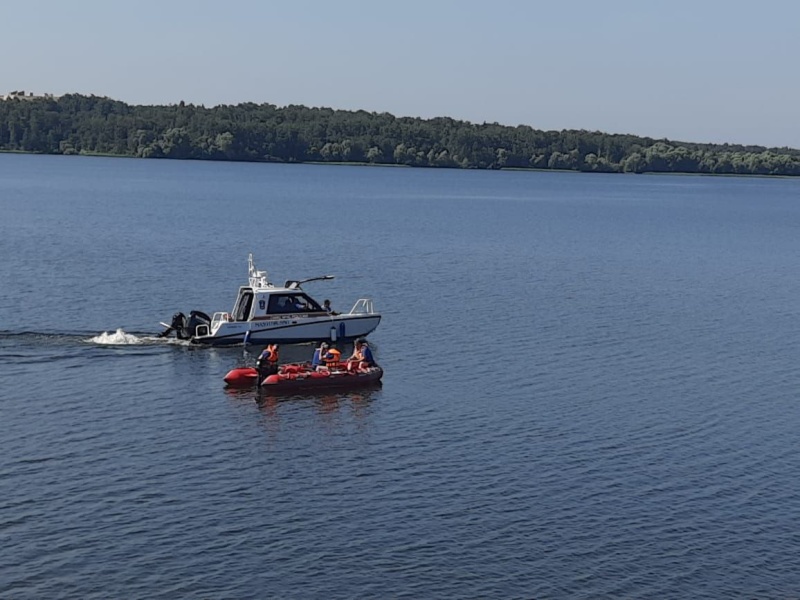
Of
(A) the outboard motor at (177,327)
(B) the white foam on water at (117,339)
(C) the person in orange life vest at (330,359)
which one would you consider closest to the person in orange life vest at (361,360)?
(C) the person in orange life vest at (330,359)

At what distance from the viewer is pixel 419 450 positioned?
51688 mm

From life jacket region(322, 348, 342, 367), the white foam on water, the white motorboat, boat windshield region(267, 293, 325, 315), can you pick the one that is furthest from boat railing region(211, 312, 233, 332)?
life jacket region(322, 348, 342, 367)

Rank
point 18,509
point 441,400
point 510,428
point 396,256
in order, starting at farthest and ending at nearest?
1. point 396,256
2. point 441,400
3. point 510,428
4. point 18,509

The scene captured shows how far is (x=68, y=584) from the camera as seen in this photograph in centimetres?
3672

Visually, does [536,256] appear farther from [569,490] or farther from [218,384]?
[569,490]

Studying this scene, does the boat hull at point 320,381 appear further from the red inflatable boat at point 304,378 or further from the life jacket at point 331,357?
the life jacket at point 331,357

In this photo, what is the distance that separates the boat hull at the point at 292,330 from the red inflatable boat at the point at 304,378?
31.9ft

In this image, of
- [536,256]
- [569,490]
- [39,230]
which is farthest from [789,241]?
[569,490]

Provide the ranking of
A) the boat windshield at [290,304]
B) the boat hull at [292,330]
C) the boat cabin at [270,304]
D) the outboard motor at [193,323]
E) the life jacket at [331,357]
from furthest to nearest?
the boat windshield at [290,304] < the boat cabin at [270,304] < the boat hull at [292,330] < the outboard motor at [193,323] < the life jacket at [331,357]

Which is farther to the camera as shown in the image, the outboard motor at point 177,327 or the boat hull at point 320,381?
the outboard motor at point 177,327

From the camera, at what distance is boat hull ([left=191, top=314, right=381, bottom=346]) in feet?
239

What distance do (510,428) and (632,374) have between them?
15.5 meters

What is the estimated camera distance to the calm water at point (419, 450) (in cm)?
3900

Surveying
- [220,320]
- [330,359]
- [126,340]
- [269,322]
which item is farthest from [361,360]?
[126,340]
